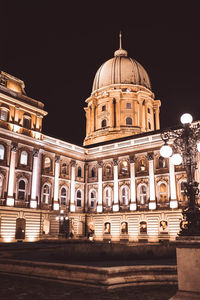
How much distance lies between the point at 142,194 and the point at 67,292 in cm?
3208

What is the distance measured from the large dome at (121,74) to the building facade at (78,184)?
17.8 meters

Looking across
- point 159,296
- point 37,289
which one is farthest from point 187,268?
point 37,289

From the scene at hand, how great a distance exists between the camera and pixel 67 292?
9.05 metres

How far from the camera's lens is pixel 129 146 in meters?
42.3

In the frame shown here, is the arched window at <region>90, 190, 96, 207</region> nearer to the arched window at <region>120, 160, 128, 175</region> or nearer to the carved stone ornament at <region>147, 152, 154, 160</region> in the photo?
the arched window at <region>120, 160, 128, 175</region>

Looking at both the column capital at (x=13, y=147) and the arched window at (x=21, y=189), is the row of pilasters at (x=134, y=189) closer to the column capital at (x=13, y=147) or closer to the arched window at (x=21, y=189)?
the arched window at (x=21, y=189)

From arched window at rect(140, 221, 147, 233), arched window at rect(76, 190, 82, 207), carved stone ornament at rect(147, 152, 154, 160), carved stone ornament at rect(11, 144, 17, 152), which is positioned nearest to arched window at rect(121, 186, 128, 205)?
arched window at rect(140, 221, 147, 233)

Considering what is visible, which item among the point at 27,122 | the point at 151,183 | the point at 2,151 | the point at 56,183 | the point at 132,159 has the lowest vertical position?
the point at 151,183

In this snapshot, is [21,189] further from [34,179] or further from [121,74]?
[121,74]

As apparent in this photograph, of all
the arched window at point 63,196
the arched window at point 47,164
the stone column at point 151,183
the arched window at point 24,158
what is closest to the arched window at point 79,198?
the arched window at point 63,196

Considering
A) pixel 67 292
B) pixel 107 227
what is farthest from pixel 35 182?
pixel 67 292

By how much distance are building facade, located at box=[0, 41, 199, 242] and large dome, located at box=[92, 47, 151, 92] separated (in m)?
17.8

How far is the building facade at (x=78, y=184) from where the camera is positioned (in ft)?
115

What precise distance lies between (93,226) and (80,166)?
30.7 ft
